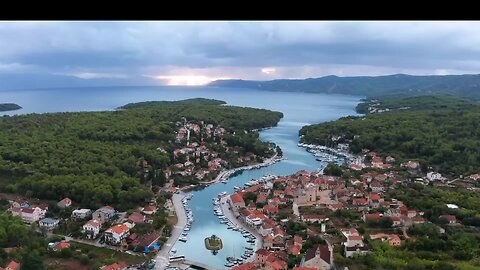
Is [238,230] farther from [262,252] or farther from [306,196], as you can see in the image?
[306,196]

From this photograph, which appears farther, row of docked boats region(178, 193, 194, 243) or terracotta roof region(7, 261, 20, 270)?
row of docked boats region(178, 193, 194, 243)

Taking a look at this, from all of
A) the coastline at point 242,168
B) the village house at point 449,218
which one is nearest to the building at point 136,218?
the coastline at point 242,168

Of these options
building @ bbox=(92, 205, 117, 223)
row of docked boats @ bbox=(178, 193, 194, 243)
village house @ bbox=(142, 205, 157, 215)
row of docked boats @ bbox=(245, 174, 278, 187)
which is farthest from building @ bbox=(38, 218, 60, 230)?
row of docked boats @ bbox=(245, 174, 278, 187)

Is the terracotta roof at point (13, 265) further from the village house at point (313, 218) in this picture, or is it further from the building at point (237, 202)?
the village house at point (313, 218)

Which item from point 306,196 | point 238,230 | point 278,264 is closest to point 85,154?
point 238,230

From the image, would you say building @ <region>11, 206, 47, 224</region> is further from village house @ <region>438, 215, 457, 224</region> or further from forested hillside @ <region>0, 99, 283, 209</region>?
village house @ <region>438, 215, 457, 224</region>

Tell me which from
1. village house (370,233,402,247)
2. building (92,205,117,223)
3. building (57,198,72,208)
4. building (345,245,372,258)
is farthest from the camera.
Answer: building (57,198,72,208)

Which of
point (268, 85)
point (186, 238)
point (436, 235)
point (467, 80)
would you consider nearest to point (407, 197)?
point (436, 235)
